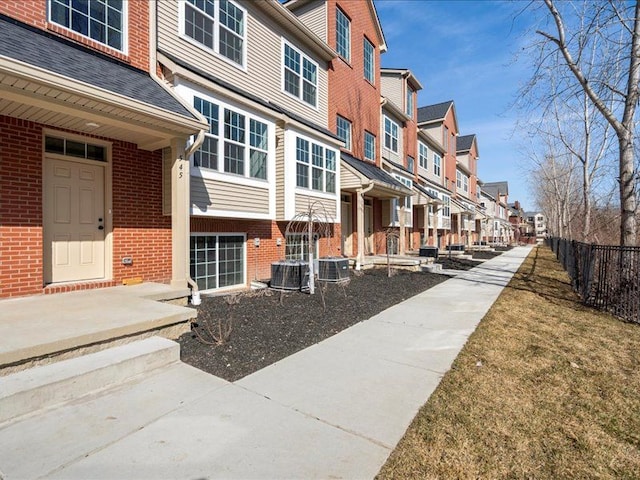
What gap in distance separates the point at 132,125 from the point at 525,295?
412 inches

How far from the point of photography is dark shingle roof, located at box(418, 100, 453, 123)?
29.1m

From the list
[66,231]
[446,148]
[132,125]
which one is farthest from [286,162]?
[446,148]

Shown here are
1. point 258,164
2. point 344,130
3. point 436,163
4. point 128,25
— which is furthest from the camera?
point 436,163

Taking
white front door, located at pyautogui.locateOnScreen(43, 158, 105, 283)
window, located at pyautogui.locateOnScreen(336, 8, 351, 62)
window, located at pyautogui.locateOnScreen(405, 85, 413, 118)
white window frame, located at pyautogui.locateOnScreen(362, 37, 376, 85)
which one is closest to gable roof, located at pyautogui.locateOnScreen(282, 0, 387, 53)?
white window frame, located at pyautogui.locateOnScreen(362, 37, 376, 85)

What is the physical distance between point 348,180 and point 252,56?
5468 mm

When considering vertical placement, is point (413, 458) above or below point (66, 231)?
below

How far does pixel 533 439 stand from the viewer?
289cm

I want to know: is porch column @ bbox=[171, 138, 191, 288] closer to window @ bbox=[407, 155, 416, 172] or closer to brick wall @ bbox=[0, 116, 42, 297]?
brick wall @ bbox=[0, 116, 42, 297]

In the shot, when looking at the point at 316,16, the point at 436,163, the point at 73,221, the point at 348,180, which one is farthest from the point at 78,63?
the point at 436,163

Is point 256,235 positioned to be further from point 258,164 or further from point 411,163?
point 411,163

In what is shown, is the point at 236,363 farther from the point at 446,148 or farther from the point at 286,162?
the point at 446,148

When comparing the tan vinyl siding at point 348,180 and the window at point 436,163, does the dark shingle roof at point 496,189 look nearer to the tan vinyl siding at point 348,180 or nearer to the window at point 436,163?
the window at point 436,163

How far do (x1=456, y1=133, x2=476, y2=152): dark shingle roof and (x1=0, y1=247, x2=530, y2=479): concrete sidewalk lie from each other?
135 feet

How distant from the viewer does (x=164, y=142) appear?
6.81 meters
